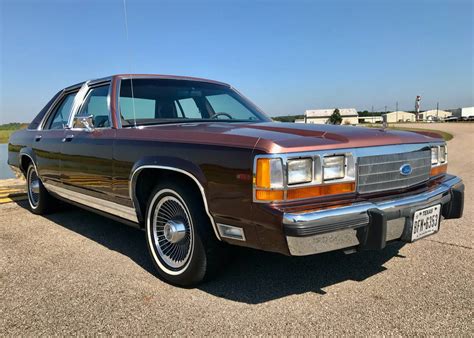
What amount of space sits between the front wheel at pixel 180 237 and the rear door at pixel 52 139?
6.09ft

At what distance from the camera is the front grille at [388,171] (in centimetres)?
254

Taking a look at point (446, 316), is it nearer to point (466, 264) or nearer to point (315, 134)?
point (466, 264)

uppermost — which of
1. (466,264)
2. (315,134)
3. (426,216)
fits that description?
(315,134)

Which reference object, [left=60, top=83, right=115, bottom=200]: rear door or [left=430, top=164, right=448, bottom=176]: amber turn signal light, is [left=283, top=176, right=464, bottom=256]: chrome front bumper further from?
[left=60, top=83, right=115, bottom=200]: rear door

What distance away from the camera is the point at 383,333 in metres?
2.19

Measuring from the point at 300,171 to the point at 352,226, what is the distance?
1.47 ft

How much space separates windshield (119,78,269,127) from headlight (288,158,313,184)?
159 cm

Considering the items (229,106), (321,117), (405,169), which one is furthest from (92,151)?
(321,117)

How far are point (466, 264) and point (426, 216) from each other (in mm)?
839

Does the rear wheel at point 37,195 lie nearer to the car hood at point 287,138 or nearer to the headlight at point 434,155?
the car hood at point 287,138

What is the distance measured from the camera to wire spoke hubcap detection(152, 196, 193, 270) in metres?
2.90

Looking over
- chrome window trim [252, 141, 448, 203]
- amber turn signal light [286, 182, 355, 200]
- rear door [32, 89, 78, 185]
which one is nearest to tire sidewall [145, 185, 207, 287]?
chrome window trim [252, 141, 448, 203]

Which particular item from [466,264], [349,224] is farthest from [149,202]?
[466,264]

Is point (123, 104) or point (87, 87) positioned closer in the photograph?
point (123, 104)
